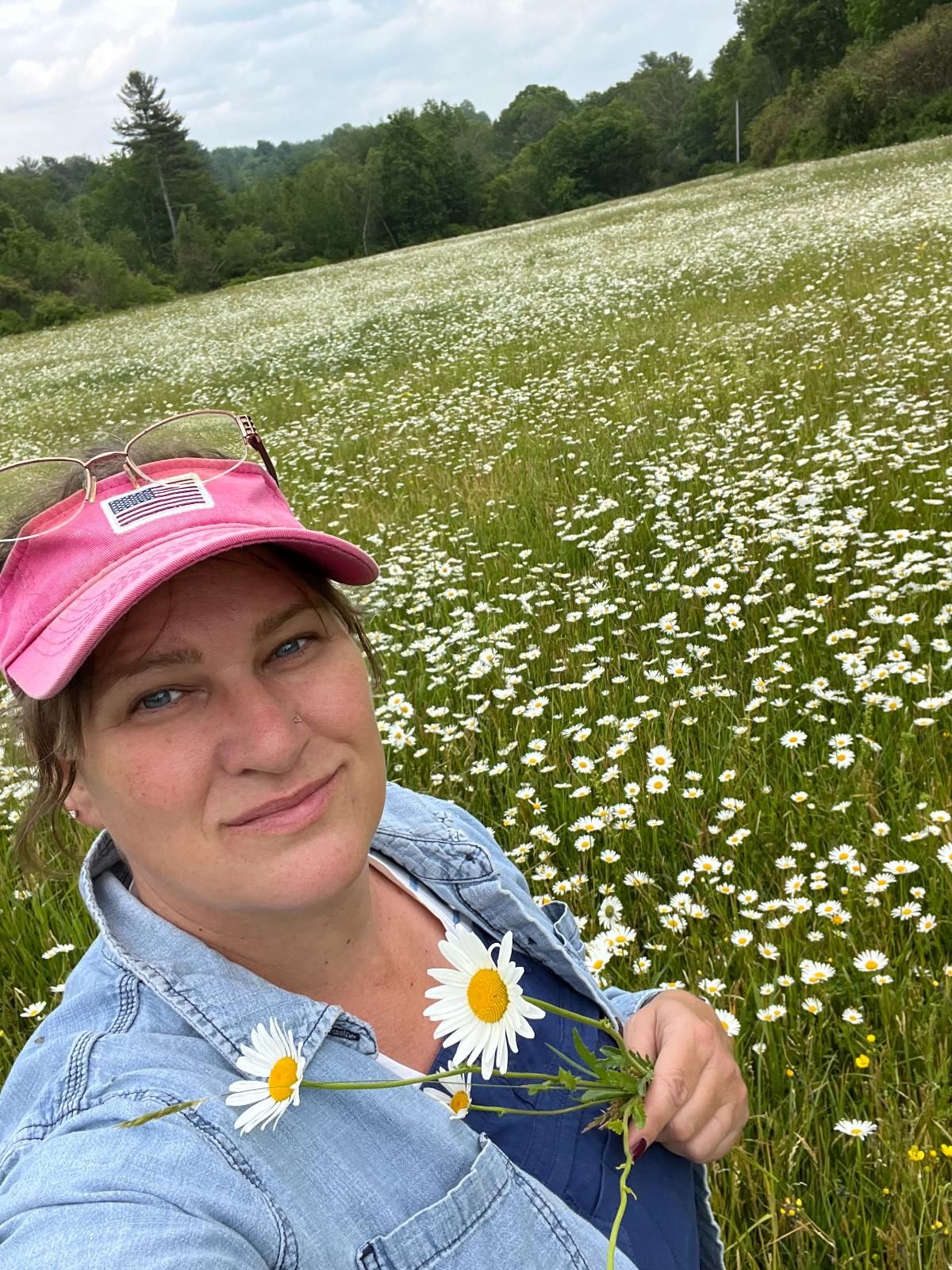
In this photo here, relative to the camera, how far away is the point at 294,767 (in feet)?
4.00

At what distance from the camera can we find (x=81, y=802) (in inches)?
53.4

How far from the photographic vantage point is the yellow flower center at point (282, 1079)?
0.96 meters

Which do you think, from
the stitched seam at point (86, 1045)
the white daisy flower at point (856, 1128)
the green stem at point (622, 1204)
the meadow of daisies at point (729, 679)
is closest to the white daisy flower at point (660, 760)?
the meadow of daisies at point (729, 679)

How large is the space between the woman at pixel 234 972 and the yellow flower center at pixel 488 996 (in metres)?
0.22

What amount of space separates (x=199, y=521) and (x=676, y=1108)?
1093 mm

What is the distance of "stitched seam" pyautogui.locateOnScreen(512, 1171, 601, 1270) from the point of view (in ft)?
3.82

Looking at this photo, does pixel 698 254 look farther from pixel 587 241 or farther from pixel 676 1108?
pixel 676 1108

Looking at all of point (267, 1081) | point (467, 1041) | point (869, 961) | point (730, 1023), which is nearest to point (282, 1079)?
point (267, 1081)

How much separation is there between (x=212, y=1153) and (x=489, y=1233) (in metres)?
0.37

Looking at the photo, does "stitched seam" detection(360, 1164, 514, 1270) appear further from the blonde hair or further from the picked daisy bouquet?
the blonde hair

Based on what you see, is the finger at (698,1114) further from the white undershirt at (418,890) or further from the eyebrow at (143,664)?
the eyebrow at (143,664)

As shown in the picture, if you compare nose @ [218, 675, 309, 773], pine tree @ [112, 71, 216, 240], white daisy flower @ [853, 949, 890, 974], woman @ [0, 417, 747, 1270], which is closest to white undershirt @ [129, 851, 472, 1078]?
woman @ [0, 417, 747, 1270]

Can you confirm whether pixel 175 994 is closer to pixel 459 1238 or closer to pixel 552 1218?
pixel 459 1238

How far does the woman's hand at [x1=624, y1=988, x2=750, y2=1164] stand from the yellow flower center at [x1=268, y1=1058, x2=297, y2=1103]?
546mm
